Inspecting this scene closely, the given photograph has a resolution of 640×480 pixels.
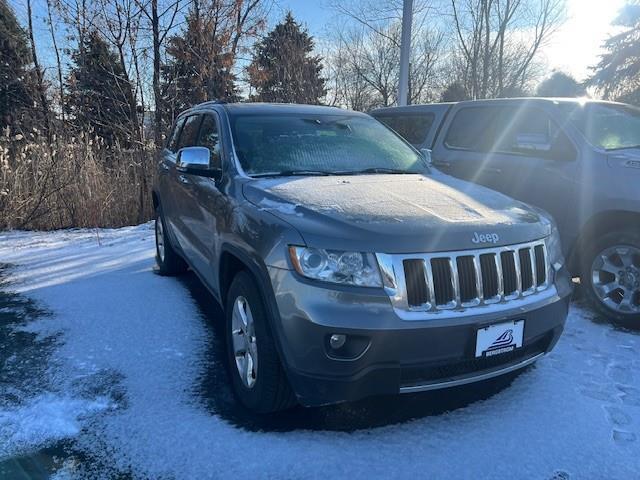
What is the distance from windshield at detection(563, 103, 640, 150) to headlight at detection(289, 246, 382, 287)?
10.2 ft

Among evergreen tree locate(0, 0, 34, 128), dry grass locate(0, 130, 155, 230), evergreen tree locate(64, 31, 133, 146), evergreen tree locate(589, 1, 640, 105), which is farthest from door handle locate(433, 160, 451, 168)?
evergreen tree locate(589, 1, 640, 105)

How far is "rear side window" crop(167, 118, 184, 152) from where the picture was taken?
5262mm

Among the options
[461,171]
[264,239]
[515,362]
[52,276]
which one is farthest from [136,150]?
[515,362]

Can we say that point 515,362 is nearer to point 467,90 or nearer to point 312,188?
point 312,188

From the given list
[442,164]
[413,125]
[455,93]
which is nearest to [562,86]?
[455,93]

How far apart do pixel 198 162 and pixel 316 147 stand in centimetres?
86

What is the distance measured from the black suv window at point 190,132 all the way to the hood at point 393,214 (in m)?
1.70

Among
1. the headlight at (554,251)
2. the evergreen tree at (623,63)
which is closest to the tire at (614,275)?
the headlight at (554,251)

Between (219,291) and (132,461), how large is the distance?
1177 mm

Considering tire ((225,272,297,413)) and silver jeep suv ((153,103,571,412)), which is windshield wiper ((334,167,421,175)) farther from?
tire ((225,272,297,413))

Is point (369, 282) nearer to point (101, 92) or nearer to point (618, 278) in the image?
point (618, 278)

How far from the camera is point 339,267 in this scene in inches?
88.6

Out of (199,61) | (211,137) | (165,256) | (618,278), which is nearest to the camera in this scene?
(211,137)

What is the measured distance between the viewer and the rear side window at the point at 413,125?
5906 mm
